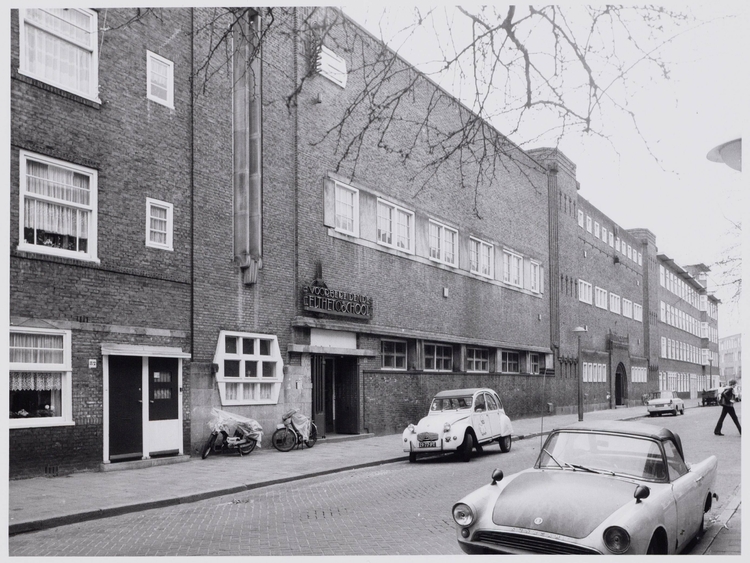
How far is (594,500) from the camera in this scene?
240 inches

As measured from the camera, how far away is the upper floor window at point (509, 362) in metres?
21.8

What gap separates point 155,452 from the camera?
47.4 ft

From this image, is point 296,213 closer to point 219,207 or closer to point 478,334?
point 219,207

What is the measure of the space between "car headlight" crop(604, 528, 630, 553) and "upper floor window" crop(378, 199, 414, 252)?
49.2 feet

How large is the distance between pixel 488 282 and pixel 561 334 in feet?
37.1

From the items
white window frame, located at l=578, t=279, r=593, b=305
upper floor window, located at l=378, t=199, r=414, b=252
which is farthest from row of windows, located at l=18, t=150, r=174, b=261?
white window frame, located at l=578, t=279, r=593, b=305

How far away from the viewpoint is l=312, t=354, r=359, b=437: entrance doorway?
62.1ft

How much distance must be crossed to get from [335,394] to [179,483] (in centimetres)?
749

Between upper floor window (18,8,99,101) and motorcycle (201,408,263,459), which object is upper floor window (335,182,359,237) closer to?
motorcycle (201,408,263,459)

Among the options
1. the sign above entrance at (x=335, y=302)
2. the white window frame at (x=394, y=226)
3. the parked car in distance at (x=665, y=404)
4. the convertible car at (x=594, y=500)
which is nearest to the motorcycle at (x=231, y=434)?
the sign above entrance at (x=335, y=302)

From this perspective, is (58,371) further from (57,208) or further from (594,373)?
(594,373)

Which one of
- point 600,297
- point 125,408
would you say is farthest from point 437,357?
point 600,297

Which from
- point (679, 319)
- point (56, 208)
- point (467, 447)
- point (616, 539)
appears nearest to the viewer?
point (616, 539)

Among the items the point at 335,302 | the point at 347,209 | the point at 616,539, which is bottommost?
the point at 616,539
